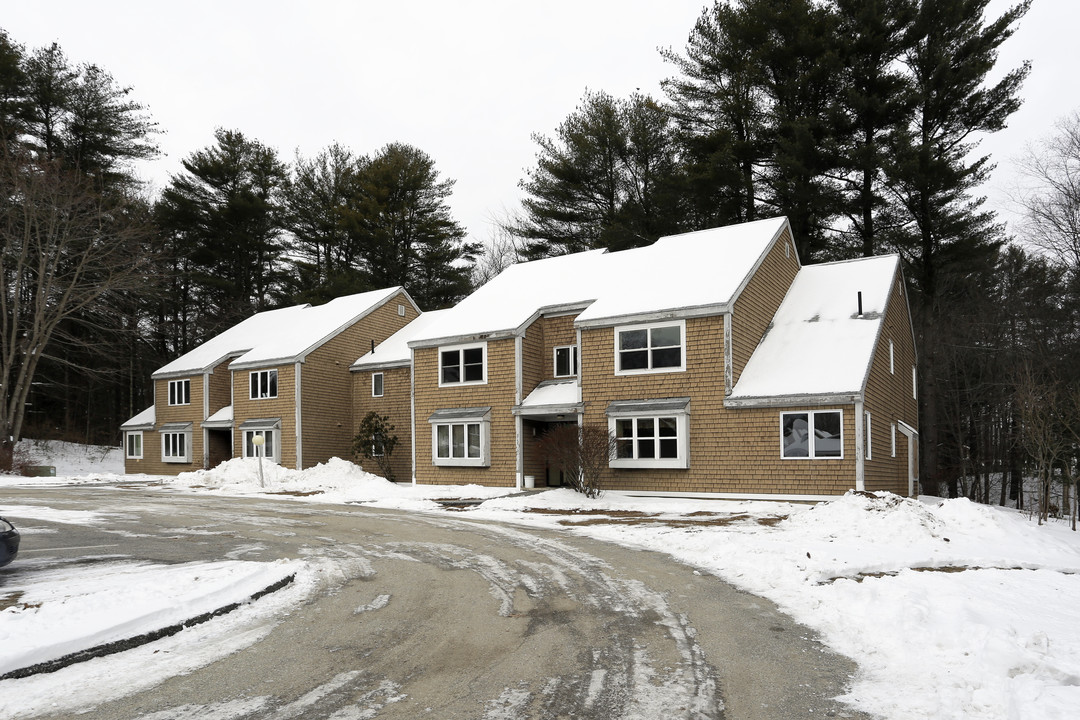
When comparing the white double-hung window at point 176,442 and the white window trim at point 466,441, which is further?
the white double-hung window at point 176,442

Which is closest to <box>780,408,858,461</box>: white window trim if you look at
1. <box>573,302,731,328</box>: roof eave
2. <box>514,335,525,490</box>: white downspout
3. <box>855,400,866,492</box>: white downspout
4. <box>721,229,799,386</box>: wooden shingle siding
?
<box>855,400,866,492</box>: white downspout

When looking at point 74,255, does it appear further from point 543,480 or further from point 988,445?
point 988,445

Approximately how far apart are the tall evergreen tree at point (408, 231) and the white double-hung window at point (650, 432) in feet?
88.6

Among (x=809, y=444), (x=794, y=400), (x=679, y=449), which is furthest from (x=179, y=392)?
(x=809, y=444)

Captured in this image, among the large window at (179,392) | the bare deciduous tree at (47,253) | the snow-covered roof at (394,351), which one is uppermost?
the bare deciduous tree at (47,253)

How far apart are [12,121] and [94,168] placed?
4050mm

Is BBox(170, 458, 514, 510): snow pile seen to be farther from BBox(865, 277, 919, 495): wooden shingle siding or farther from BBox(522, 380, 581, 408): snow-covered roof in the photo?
BBox(865, 277, 919, 495): wooden shingle siding

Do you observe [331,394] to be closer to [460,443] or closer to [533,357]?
[460,443]

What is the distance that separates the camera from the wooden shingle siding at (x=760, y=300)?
20.2 m

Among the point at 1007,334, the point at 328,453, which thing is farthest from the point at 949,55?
the point at 328,453

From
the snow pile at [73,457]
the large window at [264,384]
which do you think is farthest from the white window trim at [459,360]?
the snow pile at [73,457]

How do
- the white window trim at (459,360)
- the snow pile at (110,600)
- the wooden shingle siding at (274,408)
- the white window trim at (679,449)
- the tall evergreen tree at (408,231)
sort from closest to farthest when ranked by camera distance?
the snow pile at (110,600) → the white window trim at (679,449) → the white window trim at (459,360) → the wooden shingle siding at (274,408) → the tall evergreen tree at (408,231)

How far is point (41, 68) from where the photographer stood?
38969 millimetres

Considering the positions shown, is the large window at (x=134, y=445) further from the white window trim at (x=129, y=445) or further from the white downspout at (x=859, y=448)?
the white downspout at (x=859, y=448)
